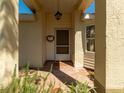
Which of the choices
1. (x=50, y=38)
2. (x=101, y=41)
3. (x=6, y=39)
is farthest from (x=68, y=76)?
(x=50, y=38)

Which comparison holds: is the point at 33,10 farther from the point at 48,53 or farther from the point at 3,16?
the point at 3,16

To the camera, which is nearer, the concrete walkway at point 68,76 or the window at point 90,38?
the concrete walkway at point 68,76

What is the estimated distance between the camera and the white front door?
17.5 meters

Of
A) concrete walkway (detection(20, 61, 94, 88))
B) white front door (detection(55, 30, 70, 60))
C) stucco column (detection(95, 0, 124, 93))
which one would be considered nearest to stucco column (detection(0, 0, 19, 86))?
concrete walkway (detection(20, 61, 94, 88))

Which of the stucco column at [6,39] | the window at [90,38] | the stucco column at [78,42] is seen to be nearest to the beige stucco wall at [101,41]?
the stucco column at [6,39]

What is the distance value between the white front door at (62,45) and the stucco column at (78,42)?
3.58m

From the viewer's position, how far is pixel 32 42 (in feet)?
45.4

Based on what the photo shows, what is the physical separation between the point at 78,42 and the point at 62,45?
153 inches

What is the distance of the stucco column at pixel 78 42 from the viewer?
1363 centimetres

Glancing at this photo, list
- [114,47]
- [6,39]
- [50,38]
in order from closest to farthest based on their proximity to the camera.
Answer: [114,47] < [6,39] < [50,38]

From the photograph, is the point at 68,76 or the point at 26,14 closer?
the point at 68,76

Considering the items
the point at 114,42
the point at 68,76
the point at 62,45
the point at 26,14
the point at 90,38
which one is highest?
the point at 26,14

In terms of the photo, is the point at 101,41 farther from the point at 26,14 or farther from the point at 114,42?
the point at 26,14

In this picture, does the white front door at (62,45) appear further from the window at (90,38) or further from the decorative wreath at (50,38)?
the window at (90,38)
